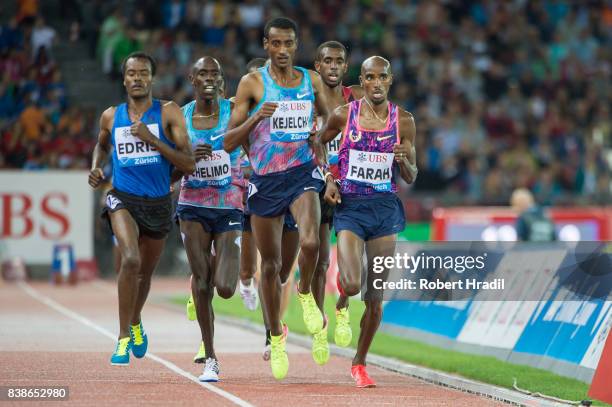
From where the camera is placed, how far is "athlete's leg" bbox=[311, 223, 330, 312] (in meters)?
12.0

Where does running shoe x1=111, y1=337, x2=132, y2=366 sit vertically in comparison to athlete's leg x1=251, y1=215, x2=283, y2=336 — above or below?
below

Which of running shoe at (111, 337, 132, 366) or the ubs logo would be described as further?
running shoe at (111, 337, 132, 366)

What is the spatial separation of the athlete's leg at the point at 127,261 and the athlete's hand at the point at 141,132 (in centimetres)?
63

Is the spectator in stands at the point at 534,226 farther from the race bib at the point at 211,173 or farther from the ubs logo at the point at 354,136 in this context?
the ubs logo at the point at 354,136

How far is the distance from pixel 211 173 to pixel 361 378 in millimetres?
2108

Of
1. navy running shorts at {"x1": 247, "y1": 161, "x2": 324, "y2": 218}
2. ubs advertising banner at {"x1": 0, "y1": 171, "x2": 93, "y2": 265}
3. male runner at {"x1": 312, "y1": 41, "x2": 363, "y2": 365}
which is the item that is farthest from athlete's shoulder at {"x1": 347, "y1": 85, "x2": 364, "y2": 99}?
ubs advertising banner at {"x1": 0, "y1": 171, "x2": 93, "y2": 265}

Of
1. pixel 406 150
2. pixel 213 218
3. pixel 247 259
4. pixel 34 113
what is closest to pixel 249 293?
pixel 247 259

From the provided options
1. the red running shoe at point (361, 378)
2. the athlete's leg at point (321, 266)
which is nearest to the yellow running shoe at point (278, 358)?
the red running shoe at point (361, 378)

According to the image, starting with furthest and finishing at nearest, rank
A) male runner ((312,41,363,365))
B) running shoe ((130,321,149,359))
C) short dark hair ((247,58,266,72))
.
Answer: short dark hair ((247,58,266,72)), running shoe ((130,321,149,359)), male runner ((312,41,363,365))

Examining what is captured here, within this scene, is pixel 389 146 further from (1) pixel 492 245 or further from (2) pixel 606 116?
(2) pixel 606 116

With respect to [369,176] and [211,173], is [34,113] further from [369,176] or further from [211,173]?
[369,176]

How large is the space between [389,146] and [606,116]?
23544mm

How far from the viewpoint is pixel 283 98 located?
35.0 feet

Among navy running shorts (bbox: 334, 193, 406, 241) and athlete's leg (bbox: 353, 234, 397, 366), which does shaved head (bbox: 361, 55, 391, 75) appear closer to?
navy running shorts (bbox: 334, 193, 406, 241)
